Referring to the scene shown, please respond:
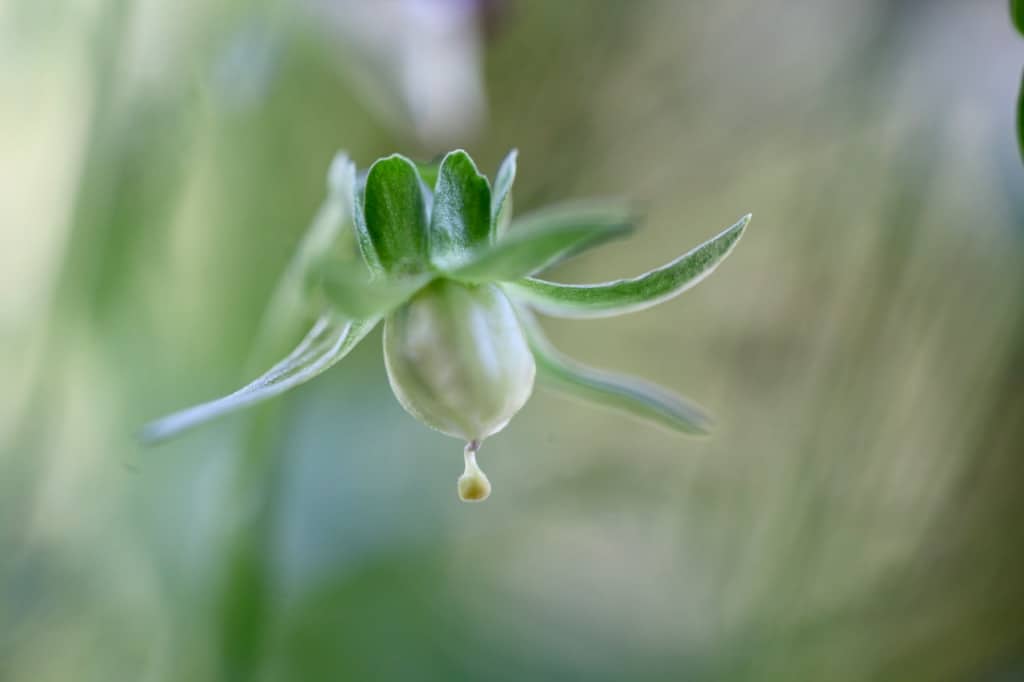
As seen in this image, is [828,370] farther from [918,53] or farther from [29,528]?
[29,528]

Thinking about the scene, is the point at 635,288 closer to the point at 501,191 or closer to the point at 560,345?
the point at 501,191

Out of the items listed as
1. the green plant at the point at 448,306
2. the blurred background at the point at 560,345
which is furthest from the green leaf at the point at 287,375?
the blurred background at the point at 560,345

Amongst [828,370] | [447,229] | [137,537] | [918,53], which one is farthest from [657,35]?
[447,229]

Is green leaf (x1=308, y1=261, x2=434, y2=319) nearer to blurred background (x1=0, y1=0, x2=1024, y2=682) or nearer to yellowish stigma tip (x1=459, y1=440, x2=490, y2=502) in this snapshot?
yellowish stigma tip (x1=459, y1=440, x2=490, y2=502)

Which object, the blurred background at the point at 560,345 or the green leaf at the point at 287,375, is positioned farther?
the blurred background at the point at 560,345

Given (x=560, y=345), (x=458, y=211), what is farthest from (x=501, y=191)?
(x=560, y=345)

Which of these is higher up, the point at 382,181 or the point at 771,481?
the point at 382,181

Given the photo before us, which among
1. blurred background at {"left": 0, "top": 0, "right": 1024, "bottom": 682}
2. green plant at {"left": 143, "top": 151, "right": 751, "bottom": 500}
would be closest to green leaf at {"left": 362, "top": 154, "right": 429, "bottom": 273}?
green plant at {"left": 143, "top": 151, "right": 751, "bottom": 500}

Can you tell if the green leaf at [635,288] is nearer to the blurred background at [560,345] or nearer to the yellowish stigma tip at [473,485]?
the yellowish stigma tip at [473,485]
